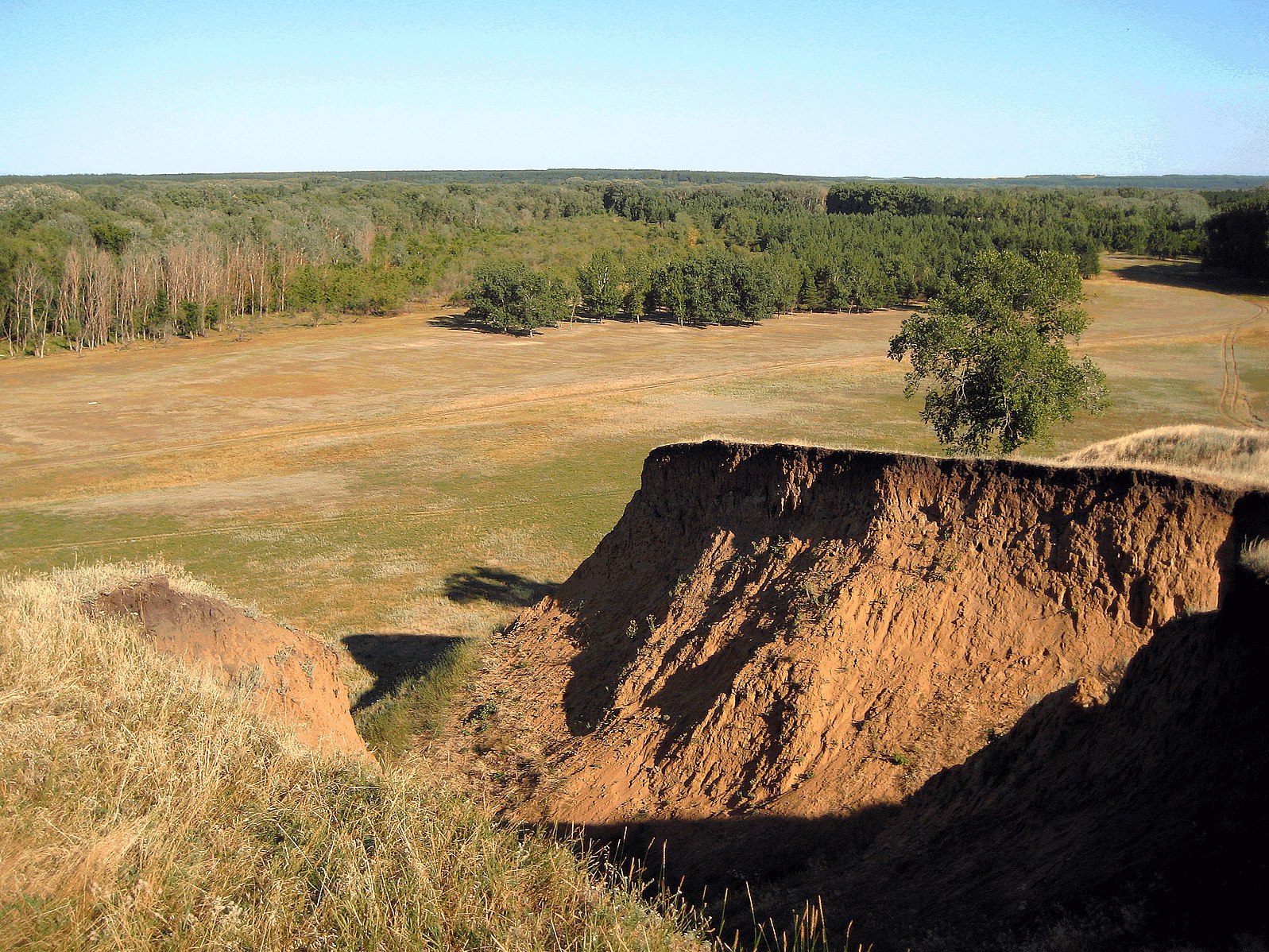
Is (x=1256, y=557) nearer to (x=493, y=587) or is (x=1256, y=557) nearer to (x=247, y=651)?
(x=247, y=651)

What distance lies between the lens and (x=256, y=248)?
108m

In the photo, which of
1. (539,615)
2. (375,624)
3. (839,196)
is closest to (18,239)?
(375,624)

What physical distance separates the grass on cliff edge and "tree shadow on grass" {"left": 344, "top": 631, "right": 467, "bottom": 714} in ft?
39.0

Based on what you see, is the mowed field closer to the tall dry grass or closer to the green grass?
the green grass

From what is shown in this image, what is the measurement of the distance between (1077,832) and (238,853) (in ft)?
24.5

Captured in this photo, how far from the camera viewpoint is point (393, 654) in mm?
24406

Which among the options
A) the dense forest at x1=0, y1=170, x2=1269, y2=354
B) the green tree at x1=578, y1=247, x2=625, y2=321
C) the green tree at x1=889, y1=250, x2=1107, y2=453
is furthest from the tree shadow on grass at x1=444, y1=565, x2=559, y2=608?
the green tree at x1=578, y1=247, x2=625, y2=321

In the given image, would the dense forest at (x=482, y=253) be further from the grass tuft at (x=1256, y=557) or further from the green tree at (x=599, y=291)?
the grass tuft at (x=1256, y=557)

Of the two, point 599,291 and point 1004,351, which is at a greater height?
point 599,291

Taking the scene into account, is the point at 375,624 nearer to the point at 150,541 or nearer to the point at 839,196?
the point at 150,541

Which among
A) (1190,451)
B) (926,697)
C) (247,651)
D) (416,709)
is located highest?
(1190,451)

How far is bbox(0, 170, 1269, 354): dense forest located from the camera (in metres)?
89.1

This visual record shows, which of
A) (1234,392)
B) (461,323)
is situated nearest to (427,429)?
(461,323)

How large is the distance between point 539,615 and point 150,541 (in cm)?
2276
